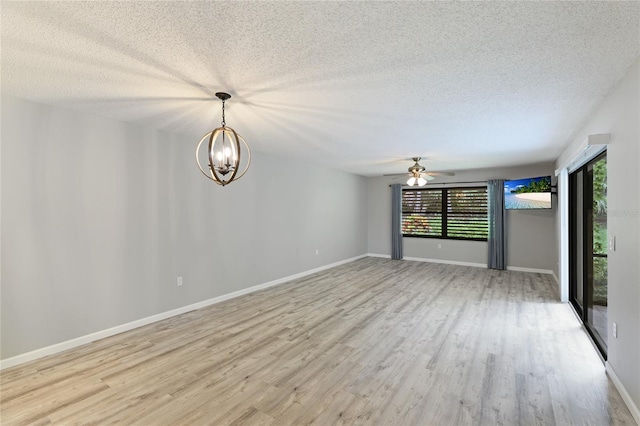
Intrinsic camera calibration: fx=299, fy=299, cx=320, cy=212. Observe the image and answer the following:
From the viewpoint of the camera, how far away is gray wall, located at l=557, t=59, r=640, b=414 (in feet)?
6.66

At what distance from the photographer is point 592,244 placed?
342 centimetres

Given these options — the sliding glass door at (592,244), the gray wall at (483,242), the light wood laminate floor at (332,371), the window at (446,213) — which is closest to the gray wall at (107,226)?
the light wood laminate floor at (332,371)

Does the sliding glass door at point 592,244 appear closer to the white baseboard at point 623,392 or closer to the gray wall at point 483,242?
the white baseboard at point 623,392

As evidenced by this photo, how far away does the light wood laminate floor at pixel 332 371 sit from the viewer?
6.91 feet

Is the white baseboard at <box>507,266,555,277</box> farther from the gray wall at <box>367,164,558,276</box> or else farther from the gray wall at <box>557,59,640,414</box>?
the gray wall at <box>557,59,640,414</box>

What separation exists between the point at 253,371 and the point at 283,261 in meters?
3.30

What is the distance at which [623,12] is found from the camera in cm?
154

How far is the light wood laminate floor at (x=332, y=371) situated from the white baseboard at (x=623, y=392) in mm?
48

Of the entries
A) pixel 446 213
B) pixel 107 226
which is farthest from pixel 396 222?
pixel 107 226

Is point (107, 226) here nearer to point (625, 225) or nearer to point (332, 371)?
point (332, 371)

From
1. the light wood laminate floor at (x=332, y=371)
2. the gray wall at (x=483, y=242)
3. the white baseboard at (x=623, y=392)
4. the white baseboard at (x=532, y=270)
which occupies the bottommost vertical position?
the light wood laminate floor at (x=332, y=371)

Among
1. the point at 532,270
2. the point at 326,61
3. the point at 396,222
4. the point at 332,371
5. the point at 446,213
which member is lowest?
the point at 332,371

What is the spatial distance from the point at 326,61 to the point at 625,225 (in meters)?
2.48

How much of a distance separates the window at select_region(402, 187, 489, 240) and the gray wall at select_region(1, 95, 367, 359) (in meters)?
4.67
